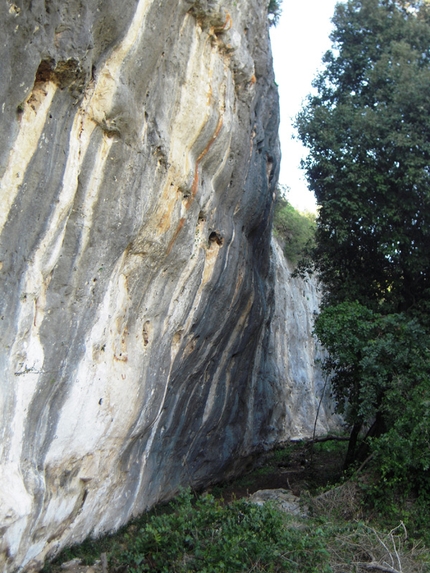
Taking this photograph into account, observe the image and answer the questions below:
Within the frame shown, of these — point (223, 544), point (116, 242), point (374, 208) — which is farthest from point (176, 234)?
point (374, 208)

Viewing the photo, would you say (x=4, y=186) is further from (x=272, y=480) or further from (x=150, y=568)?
(x=272, y=480)

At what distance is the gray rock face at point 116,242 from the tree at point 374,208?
9.78 feet

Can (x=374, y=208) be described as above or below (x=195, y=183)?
above

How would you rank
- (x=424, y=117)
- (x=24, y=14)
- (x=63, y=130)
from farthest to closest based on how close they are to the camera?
(x=424, y=117) < (x=63, y=130) < (x=24, y=14)

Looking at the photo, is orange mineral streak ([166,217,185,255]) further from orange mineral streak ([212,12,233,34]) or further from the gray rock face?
orange mineral streak ([212,12,233,34])

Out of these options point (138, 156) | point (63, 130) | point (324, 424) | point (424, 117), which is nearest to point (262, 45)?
point (424, 117)

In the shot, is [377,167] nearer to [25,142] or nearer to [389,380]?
[389,380]

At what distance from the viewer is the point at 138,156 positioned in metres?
7.45

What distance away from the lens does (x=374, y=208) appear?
14219mm

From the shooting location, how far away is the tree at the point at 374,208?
1196 centimetres

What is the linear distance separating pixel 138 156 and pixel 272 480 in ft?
31.9

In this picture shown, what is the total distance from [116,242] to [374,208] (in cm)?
860

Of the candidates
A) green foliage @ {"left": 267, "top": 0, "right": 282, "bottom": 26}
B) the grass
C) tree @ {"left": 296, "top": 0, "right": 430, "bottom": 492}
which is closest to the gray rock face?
the grass

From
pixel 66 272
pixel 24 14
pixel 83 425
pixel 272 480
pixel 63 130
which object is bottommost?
pixel 272 480
